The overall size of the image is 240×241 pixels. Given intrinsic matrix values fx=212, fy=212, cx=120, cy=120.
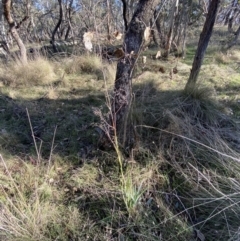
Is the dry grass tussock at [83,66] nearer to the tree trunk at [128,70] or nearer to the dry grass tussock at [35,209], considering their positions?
the tree trunk at [128,70]

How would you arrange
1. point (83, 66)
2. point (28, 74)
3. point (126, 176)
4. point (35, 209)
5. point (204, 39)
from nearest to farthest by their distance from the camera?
point (35, 209) < point (126, 176) < point (204, 39) < point (28, 74) < point (83, 66)

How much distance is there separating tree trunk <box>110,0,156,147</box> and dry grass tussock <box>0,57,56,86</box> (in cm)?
270

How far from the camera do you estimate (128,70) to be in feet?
6.34

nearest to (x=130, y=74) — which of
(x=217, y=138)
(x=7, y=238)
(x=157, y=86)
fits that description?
(x=217, y=138)

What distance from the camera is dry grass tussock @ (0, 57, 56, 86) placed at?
422 centimetres

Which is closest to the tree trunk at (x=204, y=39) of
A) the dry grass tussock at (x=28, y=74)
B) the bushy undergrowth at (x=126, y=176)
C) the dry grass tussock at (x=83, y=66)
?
the bushy undergrowth at (x=126, y=176)

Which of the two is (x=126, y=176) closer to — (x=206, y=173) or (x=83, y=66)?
(x=206, y=173)

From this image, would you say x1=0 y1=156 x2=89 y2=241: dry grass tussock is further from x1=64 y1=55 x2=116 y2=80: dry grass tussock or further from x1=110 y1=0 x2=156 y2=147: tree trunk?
x1=64 y1=55 x2=116 y2=80: dry grass tussock

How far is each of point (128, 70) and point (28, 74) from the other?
3049 mm

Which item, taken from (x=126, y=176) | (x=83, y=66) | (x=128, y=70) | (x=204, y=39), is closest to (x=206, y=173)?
(x=126, y=176)

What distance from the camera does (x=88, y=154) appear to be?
228 cm

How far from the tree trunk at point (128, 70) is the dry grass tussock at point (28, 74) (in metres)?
2.70

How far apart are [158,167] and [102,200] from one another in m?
0.61

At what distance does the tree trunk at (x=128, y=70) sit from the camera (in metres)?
1.78
